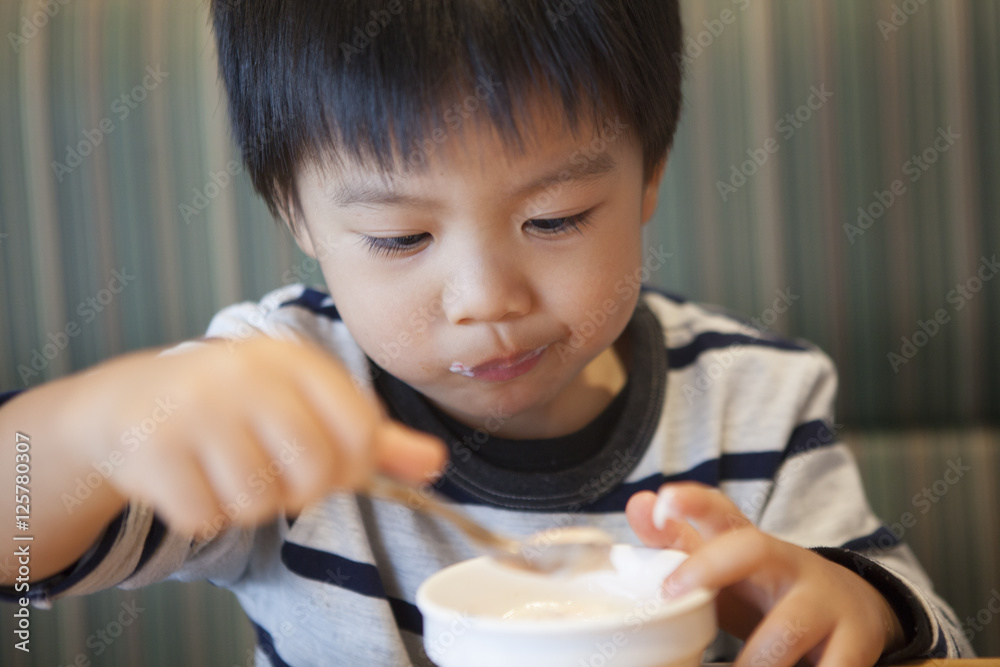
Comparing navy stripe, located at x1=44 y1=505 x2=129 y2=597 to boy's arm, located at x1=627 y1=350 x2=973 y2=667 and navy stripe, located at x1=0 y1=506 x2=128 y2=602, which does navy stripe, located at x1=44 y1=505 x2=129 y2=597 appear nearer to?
navy stripe, located at x1=0 y1=506 x2=128 y2=602

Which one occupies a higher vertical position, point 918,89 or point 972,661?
point 918,89

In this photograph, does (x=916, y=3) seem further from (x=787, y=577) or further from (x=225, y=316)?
(x=225, y=316)

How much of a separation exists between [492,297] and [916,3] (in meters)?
0.71

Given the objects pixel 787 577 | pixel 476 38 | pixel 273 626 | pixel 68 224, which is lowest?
pixel 273 626

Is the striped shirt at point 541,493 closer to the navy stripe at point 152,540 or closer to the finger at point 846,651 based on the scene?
the navy stripe at point 152,540

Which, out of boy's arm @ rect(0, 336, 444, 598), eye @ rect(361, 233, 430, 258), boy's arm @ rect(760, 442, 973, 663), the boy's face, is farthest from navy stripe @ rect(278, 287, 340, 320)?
boy's arm @ rect(760, 442, 973, 663)

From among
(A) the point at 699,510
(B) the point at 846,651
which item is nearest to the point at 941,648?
(B) the point at 846,651

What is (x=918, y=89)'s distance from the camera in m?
1.02

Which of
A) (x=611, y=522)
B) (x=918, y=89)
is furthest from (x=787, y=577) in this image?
(x=918, y=89)

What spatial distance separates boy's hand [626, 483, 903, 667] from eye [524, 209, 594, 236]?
0.68ft

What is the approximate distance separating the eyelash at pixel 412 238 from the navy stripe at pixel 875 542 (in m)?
0.40

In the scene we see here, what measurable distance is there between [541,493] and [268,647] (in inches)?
12.7

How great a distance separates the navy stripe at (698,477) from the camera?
0.86 m

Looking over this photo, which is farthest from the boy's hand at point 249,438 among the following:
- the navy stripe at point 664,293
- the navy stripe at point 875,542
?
the navy stripe at point 664,293
